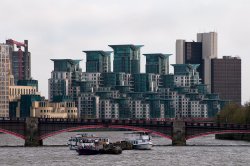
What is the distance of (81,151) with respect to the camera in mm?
185125

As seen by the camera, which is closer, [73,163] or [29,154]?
[73,163]

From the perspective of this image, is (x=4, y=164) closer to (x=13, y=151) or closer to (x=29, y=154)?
(x=29, y=154)

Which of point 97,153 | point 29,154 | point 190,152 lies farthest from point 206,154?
point 29,154

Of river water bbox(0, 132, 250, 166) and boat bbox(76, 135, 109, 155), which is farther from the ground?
boat bbox(76, 135, 109, 155)

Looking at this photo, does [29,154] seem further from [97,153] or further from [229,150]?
[229,150]

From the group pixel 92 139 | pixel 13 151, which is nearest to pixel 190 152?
pixel 92 139

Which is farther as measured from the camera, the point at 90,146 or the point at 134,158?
the point at 90,146

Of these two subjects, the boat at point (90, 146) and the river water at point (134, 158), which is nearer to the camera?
the river water at point (134, 158)

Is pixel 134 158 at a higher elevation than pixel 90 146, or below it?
below

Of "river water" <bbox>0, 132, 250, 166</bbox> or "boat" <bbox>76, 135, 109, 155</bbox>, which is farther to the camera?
"boat" <bbox>76, 135, 109, 155</bbox>

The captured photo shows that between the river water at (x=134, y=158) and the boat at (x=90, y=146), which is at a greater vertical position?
the boat at (x=90, y=146)

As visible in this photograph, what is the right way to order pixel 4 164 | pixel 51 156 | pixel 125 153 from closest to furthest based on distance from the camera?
pixel 4 164
pixel 51 156
pixel 125 153

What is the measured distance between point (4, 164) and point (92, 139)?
37.5 meters

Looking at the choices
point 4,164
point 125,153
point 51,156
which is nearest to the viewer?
point 4,164
